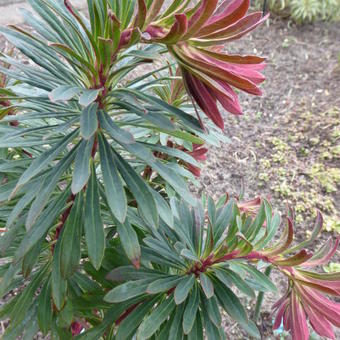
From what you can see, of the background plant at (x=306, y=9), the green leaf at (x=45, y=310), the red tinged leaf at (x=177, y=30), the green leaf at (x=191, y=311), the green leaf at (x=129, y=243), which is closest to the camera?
the red tinged leaf at (x=177, y=30)

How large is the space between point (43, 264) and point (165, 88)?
0.66 meters

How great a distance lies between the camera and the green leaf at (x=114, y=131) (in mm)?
867

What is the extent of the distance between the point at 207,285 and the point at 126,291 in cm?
20

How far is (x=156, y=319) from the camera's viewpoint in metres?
1.11

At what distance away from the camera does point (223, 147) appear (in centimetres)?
324

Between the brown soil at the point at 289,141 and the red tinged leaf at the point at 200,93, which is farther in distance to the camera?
the brown soil at the point at 289,141

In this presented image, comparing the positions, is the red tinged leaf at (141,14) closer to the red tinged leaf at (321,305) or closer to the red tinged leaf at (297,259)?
the red tinged leaf at (297,259)

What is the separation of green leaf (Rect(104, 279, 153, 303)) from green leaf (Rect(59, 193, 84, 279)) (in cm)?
13

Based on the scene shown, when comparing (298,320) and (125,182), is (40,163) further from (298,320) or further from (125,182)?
(298,320)

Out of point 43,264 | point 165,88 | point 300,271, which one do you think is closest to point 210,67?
point 300,271

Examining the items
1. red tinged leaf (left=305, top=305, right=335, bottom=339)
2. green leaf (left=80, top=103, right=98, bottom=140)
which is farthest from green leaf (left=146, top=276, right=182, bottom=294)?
green leaf (left=80, top=103, right=98, bottom=140)

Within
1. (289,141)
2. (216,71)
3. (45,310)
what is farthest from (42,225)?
(289,141)

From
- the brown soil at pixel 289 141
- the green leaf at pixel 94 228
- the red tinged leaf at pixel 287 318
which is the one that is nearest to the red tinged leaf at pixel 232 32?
the green leaf at pixel 94 228

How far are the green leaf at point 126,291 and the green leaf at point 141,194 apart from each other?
243 mm
